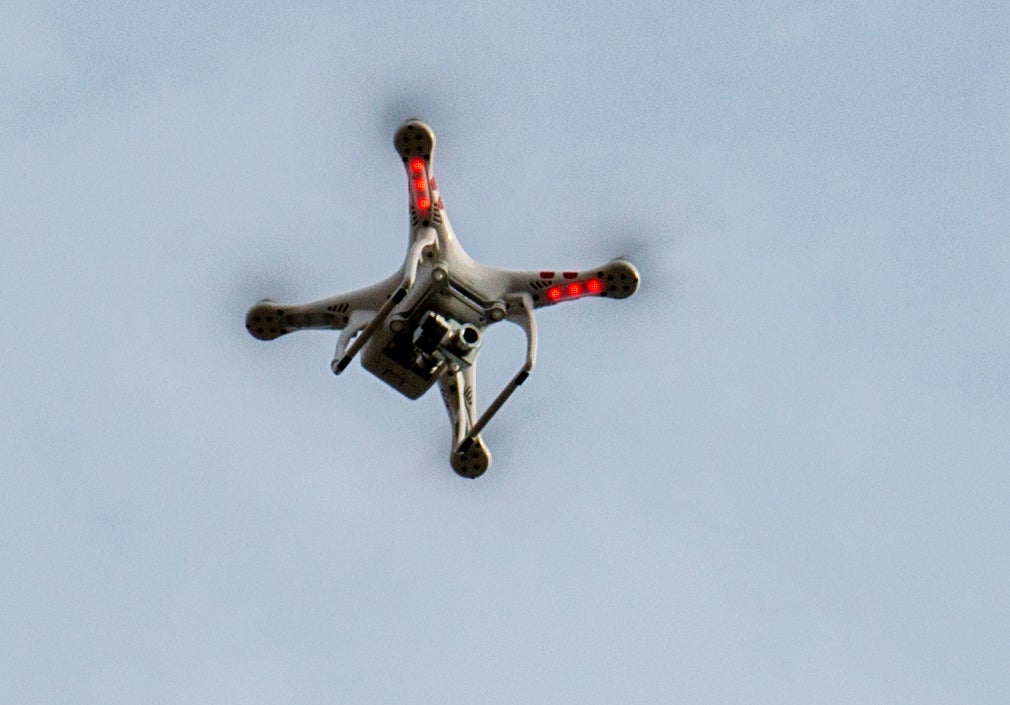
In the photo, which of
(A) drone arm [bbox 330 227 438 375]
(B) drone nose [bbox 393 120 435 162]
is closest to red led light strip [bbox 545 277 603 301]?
(A) drone arm [bbox 330 227 438 375]

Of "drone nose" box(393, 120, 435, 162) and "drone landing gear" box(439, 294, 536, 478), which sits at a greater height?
"drone nose" box(393, 120, 435, 162)

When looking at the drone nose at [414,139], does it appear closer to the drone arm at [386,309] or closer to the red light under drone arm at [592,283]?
the drone arm at [386,309]

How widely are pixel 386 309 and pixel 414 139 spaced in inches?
179

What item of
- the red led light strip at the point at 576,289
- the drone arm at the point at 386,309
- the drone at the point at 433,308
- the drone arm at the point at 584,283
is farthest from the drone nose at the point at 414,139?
the red led light strip at the point at 576,289

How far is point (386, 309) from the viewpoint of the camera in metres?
42.5

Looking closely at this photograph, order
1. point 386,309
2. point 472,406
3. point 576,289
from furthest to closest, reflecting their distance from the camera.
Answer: point 472,406, point 576,289, point 386,309

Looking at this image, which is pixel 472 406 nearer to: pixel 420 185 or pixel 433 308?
pixel 433 308

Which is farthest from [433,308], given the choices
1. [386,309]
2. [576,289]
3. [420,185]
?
[576,289]

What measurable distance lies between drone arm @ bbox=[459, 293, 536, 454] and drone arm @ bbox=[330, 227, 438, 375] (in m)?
2.45

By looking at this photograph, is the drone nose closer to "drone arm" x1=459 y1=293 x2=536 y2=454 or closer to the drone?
the drone

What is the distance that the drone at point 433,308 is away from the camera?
43562 millimetres

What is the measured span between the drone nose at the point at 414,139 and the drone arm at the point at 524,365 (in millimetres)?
3702

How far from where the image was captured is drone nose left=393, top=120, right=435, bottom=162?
45062mm

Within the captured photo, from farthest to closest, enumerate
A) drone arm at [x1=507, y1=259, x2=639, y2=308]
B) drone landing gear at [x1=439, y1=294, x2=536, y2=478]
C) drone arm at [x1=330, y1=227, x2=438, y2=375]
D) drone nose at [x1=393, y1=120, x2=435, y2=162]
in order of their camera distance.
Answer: drone arm at [x1=507, y1=259, x2=639, y2=308]
drone nose at [x1=393, y1=120, x2=435, y2=162]
drone landing gear at [x1=439, y1=294, x2=536, y2=478]
drone arm at [x1=330, y1=227, x2=438, y2=375]
